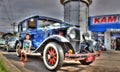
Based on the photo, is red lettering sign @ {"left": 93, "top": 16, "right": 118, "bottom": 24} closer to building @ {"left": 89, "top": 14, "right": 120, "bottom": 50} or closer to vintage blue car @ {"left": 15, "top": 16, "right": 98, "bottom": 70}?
building @ {"left": 89, "top": 14, "right": 120, "bottom": 50}

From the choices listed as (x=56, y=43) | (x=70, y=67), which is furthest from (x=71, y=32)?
(x=70, y=67)

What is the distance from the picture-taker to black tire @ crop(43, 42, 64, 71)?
8039 millimetres

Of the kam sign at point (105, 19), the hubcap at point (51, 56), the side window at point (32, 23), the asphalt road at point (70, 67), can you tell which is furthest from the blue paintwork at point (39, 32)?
the kam sign at point (105, 19)

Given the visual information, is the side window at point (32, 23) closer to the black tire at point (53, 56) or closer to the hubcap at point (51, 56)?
the black tire at point (53, 56)

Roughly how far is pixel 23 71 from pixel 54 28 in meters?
2.65

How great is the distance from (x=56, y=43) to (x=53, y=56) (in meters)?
0.52

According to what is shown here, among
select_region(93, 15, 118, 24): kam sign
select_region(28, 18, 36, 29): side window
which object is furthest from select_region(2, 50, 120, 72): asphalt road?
select_region(93, 15, 118, 24): kam sign

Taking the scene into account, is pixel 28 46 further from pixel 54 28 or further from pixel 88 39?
pixel 88 39

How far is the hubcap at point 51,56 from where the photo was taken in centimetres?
840

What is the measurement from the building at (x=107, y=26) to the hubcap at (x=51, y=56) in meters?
20.0

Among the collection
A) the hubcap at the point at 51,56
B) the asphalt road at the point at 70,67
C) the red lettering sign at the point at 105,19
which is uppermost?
the red lettering sign at the point at 105,19

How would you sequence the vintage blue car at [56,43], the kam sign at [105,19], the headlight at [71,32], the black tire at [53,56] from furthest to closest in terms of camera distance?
the kam sign at [105,19], the headlight at [71,32], the vintage blue car at [56,43], the black tire at [53,56]

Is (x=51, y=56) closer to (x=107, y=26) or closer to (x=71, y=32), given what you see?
(x=71, y=32)

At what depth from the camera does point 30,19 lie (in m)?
11.6
